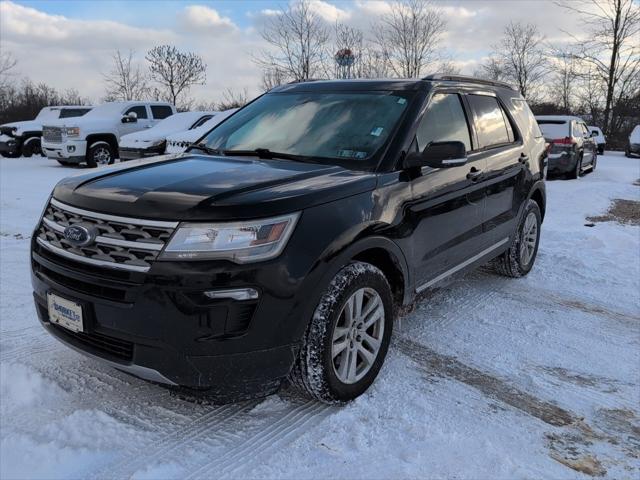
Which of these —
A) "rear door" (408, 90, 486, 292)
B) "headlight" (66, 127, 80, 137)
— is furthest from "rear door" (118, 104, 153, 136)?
"rear door" (408, 90, 486, 292)

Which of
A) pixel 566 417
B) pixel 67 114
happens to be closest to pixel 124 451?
pixel 566 417

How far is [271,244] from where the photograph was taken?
2.52 meters

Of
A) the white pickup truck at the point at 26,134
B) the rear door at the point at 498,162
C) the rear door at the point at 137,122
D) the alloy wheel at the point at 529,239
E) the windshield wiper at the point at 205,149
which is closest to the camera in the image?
the windshield wiper at the point at 205,149

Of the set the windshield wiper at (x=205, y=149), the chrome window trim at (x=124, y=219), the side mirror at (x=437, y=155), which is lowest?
the chrome window trim at (x=124, y=219)

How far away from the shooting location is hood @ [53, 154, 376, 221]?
2.52 meters

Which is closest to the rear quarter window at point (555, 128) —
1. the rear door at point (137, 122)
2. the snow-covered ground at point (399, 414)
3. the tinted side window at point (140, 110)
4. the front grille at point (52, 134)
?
the snow-covered ground at point (399, 414)

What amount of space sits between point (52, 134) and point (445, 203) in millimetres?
14867

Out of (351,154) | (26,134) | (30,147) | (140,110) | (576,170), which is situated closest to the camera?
(351,154)

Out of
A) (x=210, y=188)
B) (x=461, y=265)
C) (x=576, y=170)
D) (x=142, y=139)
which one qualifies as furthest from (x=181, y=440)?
(x=576, y=170)

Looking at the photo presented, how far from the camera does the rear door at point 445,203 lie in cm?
349

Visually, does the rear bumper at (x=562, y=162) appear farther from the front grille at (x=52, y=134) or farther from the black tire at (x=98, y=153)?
the front grille at (x=52, y=134)

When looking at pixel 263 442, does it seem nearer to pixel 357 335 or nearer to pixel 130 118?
pixel 357 335

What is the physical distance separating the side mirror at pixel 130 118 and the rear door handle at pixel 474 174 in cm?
1359

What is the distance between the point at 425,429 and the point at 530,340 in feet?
5.06
